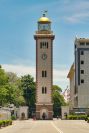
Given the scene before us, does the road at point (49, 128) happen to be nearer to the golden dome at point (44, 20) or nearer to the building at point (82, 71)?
the golden dome at point (44, 20)

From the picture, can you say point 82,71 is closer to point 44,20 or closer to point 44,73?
point 44,73

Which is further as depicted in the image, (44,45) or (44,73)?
(44,45)

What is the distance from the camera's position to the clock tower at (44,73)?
5020 inches

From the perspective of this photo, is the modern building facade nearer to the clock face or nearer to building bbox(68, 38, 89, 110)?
building bbox(68, 38, 89, 110)

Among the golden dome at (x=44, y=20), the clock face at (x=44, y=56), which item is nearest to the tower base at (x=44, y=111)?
the clock face at (x=44, y=56)

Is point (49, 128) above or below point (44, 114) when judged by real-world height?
below

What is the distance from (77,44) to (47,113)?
84.7 ft

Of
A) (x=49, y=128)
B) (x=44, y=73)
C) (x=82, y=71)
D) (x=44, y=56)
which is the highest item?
(x=44, y=56)

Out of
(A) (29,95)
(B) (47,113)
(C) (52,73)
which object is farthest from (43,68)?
(A) (29,95)

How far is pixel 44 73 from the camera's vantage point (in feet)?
426

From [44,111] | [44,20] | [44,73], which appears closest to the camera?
[44,111]

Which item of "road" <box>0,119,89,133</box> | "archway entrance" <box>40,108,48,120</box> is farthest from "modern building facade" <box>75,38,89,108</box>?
"road" <box>0,119,89,133</box>

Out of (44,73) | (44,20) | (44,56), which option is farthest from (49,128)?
(44,20)

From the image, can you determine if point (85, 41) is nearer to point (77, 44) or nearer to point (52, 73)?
point (77, 44)
